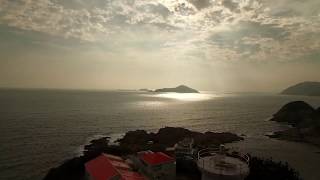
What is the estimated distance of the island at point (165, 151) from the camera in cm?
3944

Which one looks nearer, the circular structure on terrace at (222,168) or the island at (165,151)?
the circular structure on terrace at (222,168)

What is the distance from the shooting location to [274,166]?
42.8 meters

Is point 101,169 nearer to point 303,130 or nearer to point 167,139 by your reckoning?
point 167,139

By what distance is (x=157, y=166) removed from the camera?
33.4m

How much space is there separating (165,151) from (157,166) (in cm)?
1875

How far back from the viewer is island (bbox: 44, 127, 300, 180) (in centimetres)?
3944

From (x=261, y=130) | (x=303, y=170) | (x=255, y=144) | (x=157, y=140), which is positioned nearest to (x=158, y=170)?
(x=303, y=170)

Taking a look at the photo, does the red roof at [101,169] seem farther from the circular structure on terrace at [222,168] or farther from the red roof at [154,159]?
the circular structure on terrace at [222,168]

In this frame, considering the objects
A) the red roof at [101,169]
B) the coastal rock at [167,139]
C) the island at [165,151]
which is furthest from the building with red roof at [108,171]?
the coastal rock at [167,139]

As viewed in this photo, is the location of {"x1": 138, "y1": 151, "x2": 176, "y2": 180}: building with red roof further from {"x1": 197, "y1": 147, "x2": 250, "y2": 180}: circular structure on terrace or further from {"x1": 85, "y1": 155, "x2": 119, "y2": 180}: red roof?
{"x1": 197, "y1": 147, "x2": 250, "y2": 180}: circular structure on terrace

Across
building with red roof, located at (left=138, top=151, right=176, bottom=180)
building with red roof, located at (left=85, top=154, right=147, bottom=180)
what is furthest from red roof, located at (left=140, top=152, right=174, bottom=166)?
building with red roof, located at (left=85, top=154, right=147, bottom=180)

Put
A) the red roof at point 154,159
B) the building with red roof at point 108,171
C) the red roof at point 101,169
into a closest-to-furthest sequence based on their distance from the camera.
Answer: the building with red roof at point 108,171
the red roof at point 101,169
the red roof at point 154,159

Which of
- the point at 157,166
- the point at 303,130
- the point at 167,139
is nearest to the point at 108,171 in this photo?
the point at 157,166

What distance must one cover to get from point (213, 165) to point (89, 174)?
20.4 m
